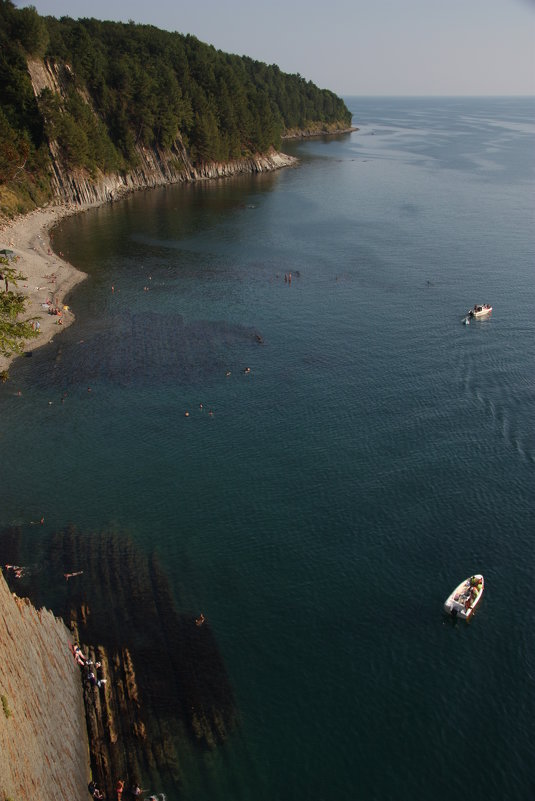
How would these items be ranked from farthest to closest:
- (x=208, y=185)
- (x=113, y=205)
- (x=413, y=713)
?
1. (x=208, y=185)
2. (x=113, y=205)
3. (x=413, y=713)

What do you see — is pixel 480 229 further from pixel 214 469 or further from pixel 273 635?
pixel 273 635

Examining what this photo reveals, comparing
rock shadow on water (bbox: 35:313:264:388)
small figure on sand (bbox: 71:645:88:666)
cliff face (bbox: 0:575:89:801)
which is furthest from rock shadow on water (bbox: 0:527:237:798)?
rock shadow on water (bbox: 35:313:264:388)

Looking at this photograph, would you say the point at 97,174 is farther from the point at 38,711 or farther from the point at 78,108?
the point at 38,711

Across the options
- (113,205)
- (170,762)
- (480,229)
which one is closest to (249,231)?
(113,205)

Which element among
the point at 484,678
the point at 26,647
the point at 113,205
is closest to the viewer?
the point at 26,647

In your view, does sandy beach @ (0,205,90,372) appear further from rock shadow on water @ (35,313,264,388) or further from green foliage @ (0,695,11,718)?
green foliage @ (0,695,11,718)

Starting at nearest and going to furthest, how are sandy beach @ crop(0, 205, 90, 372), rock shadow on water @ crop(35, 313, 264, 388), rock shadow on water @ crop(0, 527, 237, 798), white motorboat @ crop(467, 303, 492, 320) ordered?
1. rock shadow on water @ crop(0, 527, 237, 798)
2. rock shadow on water @ crop(35, 313, 264, 388)
3. sandy beach @ crop(0, 205, 90, 372)
4. white motorboat @ crop(467, 303, 492, 320)
